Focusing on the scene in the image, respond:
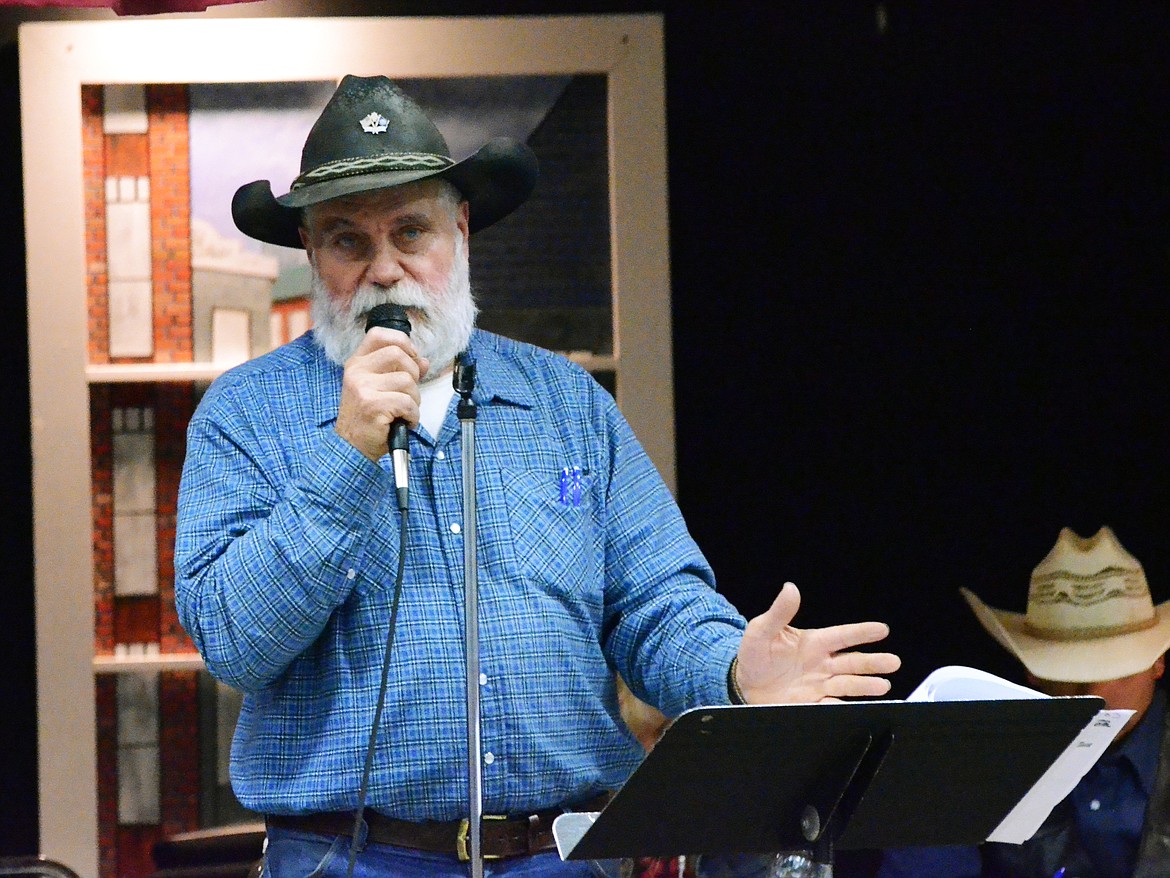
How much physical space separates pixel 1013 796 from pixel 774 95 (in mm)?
2306

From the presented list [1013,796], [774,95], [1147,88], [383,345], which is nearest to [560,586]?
[383,345]

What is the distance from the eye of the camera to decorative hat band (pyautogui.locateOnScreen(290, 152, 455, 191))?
2418 mm

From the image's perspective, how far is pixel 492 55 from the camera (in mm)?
3508

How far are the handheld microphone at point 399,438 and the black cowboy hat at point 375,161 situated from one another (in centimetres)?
27

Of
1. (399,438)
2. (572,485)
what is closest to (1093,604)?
(572,485)

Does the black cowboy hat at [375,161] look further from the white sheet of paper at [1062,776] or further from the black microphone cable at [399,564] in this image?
the white sheet of paper at [1062,776]

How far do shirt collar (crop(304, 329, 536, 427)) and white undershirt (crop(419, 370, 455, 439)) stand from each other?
47 millimetres

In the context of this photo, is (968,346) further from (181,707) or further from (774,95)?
(181,707)

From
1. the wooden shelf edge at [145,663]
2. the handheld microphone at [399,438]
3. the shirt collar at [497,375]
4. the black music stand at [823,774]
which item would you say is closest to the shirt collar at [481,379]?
the shirt collar at [497,375]

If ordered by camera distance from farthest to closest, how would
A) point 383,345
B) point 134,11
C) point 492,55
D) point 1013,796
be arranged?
point 492,55
point 134,11
point 383,345
point 1013,796

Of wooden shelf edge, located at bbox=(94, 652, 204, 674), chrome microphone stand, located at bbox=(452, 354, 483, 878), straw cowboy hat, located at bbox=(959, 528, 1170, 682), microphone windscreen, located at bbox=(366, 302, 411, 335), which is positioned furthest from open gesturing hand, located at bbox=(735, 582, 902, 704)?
wooden shelf edge, located at bbox=(94, 652, 204, 674)

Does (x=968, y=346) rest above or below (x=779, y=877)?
above

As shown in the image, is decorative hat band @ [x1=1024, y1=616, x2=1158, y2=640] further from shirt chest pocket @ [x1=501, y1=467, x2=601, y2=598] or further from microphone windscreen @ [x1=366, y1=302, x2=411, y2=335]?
microphone windscreen @ [x1=366, y1=302, x2=411, y2=335]

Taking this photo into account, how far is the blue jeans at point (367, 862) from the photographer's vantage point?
221cm
